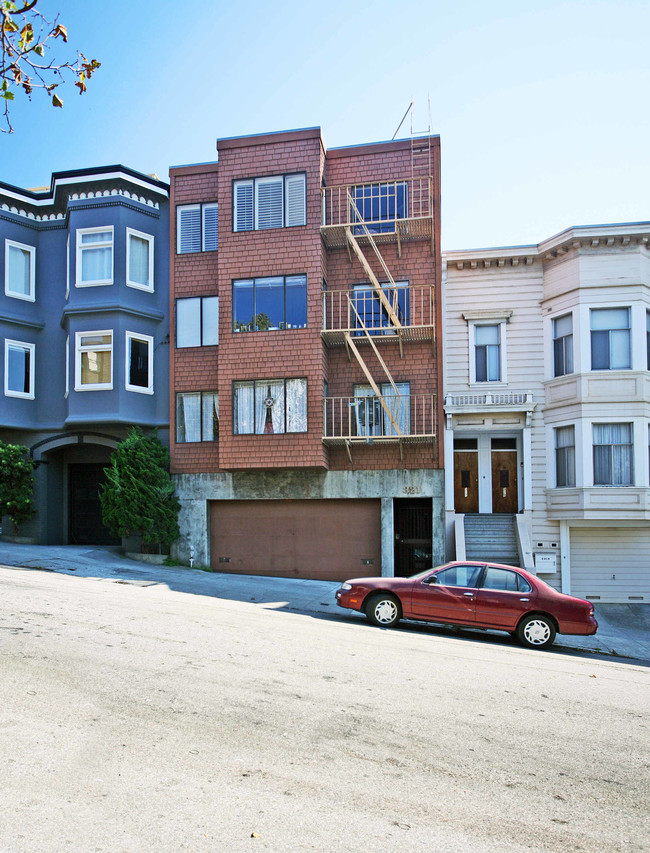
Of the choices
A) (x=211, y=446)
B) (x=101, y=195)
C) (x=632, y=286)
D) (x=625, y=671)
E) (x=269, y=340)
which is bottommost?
(x=625, y=671)

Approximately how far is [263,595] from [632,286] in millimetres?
12303

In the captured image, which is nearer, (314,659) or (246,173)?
(314,659)

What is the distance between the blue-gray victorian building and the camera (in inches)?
809

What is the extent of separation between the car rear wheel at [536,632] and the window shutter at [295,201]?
1237cm

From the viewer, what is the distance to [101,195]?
2084cm

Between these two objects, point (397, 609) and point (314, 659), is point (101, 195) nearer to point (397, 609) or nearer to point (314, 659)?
point (397, 609)

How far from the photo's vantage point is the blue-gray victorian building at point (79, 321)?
20.5 metres

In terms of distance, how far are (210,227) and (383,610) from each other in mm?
13066

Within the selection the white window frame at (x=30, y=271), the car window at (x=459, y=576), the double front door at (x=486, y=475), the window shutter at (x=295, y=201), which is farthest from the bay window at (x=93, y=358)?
the car window at (x=459, y=576)

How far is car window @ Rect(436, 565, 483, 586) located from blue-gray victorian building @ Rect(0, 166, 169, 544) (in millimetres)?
11009

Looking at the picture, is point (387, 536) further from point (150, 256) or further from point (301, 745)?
point (301, 745)

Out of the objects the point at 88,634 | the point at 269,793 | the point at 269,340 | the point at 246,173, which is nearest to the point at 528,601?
the point at 88,634

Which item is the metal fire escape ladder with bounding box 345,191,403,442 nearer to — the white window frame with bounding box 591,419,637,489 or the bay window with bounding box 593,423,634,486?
the white window frame with bounding box 591,419,637,489

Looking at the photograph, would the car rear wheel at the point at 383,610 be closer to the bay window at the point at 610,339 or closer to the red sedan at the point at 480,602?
the red sedan at the point at 480,602
